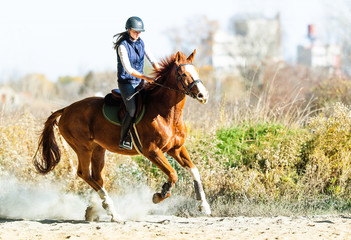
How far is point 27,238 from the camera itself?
7.06 metres

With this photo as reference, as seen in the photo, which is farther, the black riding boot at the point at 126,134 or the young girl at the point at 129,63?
the black riding boot at the point at 126,134

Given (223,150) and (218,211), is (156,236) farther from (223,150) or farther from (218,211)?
(223,150)

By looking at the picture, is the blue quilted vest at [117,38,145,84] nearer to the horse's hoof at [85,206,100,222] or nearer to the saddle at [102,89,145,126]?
the saddle at [102,89,145,126]

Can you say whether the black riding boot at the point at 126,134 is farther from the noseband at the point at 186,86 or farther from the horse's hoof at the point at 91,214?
the horse's hoof at the point at 91,214

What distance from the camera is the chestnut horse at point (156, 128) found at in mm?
7496

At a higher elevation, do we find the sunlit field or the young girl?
the young girl

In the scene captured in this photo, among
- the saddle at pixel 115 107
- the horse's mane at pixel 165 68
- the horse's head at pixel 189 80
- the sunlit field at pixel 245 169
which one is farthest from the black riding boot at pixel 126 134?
the sunlit field at pixel 245 169

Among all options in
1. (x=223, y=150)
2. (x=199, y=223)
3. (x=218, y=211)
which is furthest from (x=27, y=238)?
(x=223, y=150)

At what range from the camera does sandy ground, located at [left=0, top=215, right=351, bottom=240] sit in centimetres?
696

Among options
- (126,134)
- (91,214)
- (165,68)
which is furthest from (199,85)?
(91,214)

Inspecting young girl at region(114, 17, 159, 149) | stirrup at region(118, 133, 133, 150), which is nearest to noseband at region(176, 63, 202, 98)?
young girl at region(114, 17, 159, 149)

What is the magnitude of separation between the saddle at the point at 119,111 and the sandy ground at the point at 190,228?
119cm

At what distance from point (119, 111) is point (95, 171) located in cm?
126

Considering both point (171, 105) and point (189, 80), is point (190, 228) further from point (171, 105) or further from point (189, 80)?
point (189, 80)
